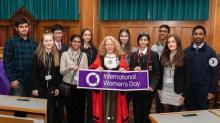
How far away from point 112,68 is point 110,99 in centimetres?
40

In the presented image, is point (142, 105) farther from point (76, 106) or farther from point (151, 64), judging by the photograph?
point (76, 106)

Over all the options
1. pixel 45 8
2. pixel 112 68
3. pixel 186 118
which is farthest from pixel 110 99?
pixel 45 8

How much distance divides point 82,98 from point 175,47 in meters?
1.49

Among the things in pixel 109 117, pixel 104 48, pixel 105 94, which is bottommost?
pixel 109 117

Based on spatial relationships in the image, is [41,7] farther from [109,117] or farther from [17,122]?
[17,122]

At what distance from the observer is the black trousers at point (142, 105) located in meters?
3.64

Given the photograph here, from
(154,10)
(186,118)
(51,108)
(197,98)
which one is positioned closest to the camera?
(186,118)

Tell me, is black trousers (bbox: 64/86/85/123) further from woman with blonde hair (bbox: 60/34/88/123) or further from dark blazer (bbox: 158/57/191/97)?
dark blazer (bbox: 158/57/191/97)

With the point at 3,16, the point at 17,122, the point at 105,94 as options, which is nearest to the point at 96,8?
the point at 3,16

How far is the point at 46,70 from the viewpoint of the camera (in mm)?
3557

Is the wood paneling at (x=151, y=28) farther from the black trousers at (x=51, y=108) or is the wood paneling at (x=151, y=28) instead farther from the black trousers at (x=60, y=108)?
the black trousers at (x=51, y=108)

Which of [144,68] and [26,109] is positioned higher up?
[144,68]

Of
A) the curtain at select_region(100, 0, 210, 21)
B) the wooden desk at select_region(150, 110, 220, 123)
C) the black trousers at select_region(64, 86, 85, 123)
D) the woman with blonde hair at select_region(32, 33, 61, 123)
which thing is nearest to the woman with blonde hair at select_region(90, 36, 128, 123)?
the black trousers at select_region(64, 86, 85, 123)

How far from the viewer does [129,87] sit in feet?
11.3
